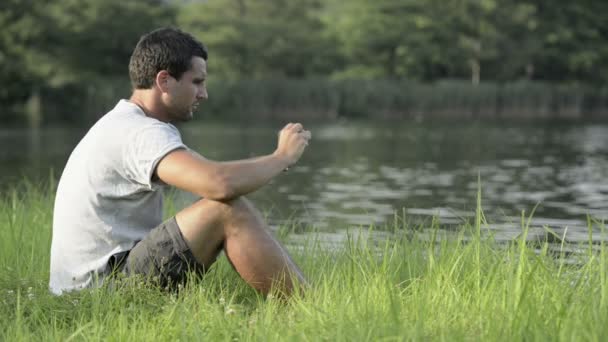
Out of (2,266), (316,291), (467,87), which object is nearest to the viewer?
(316,291)

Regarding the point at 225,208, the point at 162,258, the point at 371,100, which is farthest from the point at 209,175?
the point at 371,100

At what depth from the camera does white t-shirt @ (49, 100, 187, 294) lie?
416 centimetres

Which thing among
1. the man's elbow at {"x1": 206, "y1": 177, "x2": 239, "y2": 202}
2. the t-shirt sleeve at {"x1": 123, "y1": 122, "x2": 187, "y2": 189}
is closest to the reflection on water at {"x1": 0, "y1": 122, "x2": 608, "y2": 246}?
the man's elbow at {"x1": 206, "y1": 177, "x2": 239, "y2": 202}

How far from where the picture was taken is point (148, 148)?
402 centimetres

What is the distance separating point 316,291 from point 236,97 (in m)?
37.8

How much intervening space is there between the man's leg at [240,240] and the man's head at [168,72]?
0.51m

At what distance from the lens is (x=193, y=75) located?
4.34 meters

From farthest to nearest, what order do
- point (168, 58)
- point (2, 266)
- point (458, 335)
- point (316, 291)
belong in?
point (2, 266) < point (168, 58) < point (316, 291) < point (458, 335)

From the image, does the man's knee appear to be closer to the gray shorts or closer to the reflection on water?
the gray shorts

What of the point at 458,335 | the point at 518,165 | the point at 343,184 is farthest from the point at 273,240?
the point at 518,165

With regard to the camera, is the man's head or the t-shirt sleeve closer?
the t-shirt sleeve

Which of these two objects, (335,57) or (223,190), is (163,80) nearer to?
(223,190)

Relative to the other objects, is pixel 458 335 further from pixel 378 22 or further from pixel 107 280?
pixel 378 22

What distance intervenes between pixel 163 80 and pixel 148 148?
42cm
